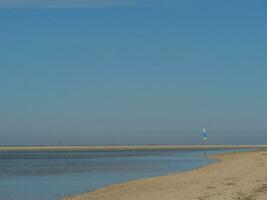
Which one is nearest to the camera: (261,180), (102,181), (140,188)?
(261,180)

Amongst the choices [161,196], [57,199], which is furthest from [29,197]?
[161,196]

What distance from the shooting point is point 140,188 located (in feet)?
108

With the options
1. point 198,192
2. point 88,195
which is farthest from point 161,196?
point 88,195

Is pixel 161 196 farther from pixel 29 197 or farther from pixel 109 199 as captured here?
pixel 29 197

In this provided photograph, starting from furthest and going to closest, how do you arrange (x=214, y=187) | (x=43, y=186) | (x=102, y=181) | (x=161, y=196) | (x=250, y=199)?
(x=102, y=181) < (x=43, y=186) < (x=214, y=187) < (x=161, y=196) < (x=250, y=199)

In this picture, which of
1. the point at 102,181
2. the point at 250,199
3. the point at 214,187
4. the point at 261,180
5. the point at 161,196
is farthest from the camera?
the point at 102,181

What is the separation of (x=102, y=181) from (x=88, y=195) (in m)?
10.9

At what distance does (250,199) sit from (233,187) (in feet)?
17.4

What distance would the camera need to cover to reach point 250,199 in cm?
2255

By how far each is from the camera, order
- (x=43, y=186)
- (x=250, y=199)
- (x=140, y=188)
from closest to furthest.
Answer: (x=250, y=199)
(x=140, y=188)
(x=43, y=186)

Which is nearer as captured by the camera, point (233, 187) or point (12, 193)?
point (233, 187)

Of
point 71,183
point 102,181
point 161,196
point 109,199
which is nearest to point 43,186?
point 71,183

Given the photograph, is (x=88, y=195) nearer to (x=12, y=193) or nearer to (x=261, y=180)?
(x=12, y=193)

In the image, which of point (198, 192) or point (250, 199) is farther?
point (198, 192)
